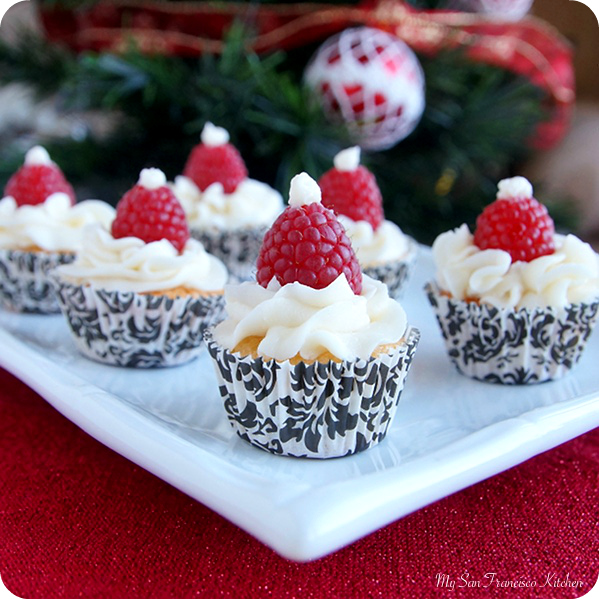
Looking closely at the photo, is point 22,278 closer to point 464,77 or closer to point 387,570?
point 387,570

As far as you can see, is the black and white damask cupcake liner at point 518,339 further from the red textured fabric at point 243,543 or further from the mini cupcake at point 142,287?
the mini cupcake at point 142,287

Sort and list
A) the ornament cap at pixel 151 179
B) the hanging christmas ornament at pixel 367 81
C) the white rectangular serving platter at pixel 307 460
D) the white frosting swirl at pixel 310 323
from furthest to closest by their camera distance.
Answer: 1. the hanging christmas ornament at pixel 367 81
2. the ornament cap at pixel 151 179
3. the white frosting swirl at pixel 310 323
4. the white rectangular serving platter at pixel 307 460

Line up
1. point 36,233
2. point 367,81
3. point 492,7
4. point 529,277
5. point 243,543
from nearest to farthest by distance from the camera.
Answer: point 243,543 < point 529,277 < point 36,233 < point 367,81 < point 492,7

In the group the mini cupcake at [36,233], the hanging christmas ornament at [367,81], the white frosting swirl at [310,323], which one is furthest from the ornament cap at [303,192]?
the hanging christmas ornament at [367,81]

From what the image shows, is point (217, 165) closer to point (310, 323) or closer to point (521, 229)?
point (521, 229)

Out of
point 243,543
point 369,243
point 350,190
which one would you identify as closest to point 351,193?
point 350,190
